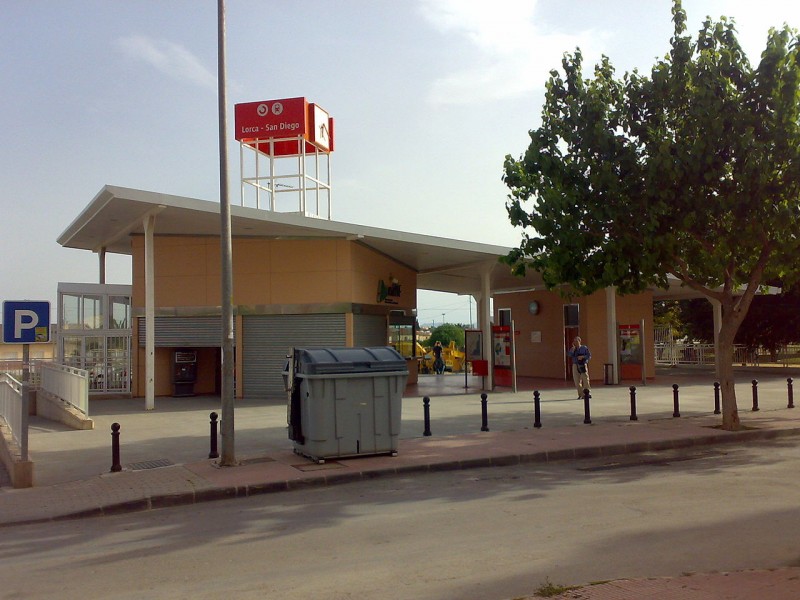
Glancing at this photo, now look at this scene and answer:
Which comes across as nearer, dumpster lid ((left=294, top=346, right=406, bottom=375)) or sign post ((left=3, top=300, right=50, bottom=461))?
sign post ((left=3, top=300, right=50, bottom=461))

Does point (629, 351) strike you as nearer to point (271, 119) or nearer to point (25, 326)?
point (271, 119)

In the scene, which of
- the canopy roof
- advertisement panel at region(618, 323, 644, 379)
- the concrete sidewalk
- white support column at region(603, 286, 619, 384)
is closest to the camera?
the concrete sidewalk

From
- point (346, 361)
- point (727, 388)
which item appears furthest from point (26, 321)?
point (727, 388)

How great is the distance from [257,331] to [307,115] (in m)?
6.99

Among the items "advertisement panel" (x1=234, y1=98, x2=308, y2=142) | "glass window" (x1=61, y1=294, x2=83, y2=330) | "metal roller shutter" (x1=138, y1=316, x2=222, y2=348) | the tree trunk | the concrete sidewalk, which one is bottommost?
the concrete sidewalk

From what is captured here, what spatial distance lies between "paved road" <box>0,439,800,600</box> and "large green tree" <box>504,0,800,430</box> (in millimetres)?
5368

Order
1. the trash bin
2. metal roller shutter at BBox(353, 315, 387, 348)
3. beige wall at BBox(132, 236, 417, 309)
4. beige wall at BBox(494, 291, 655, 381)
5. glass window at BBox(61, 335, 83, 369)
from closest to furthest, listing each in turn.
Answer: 1. the trash bin
2. beige wall at BBox(132, 236, 417, 309)
3. metal roller shutter at BBox(353, 315, 387, 348)
4. glass window at BBox(61, 335, 83, 369)
5. beige wall at BBox(494, 291, 655, 381)

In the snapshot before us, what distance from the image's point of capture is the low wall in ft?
32.9

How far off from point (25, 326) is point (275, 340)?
11.5 meters

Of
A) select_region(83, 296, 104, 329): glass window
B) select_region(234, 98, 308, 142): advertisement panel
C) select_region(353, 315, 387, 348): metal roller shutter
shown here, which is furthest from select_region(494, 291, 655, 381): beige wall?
select_region(83, 296, 104, 329): glass window

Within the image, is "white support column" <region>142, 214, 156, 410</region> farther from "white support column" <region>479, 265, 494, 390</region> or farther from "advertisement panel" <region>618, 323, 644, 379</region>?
"advertisement panel" <region>618, 323, 644, 379</region>

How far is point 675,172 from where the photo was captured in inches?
522

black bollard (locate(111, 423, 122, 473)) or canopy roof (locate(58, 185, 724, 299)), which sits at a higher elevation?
canopy roof (locate(58, 185, 724, 299))

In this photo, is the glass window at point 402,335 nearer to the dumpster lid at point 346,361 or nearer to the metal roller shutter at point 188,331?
the metal roller shutter at point 188,331
